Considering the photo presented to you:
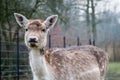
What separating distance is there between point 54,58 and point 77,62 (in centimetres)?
73

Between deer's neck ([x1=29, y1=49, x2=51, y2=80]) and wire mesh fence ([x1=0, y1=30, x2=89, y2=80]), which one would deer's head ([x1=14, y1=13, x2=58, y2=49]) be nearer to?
deer's neck ([x1=29, y1=49, x2=51, y2=80])

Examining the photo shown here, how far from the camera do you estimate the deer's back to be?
275 inches

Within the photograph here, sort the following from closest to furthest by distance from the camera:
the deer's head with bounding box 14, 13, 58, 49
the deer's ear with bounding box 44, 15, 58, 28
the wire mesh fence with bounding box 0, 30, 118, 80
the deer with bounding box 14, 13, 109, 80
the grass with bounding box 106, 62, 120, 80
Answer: the deer's head with bounding box 14, 13, 58, 49
the deer with bounding box 14, 13, 109, 80
the deer's ear with bounding box 44, 15, 58, 28
the wire mesh fence with bounding box 0, 30, 118, 80
the grass with bounding box 106, 62, 120, 80

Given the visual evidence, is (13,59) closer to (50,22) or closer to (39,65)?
(50,22)

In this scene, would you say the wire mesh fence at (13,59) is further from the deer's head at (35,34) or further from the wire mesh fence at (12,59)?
the deer's head at (35,34)

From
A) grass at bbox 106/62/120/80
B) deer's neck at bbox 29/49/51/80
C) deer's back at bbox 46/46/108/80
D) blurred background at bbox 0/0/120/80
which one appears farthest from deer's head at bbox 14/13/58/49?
grass at bbox 106/62/120/80

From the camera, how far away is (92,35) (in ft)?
88.5

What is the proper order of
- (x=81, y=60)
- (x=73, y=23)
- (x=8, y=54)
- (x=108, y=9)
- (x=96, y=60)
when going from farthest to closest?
(x=108, y=9), (x=73, y=23), (x=8, y=54), (x=96, y=60), (x=81, y=60)

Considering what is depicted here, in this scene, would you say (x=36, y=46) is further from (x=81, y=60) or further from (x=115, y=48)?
(x=115, y=48)

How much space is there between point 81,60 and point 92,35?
19.3 meters

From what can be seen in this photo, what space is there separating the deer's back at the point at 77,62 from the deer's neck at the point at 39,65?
0.28 meters

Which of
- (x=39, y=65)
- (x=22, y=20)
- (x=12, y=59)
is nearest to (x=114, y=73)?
(x=12, y=59)

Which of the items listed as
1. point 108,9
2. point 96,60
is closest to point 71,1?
point 108,9

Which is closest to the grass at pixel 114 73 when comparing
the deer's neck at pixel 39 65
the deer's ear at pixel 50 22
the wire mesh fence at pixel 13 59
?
the wire mesh fence at pixel 13 59
